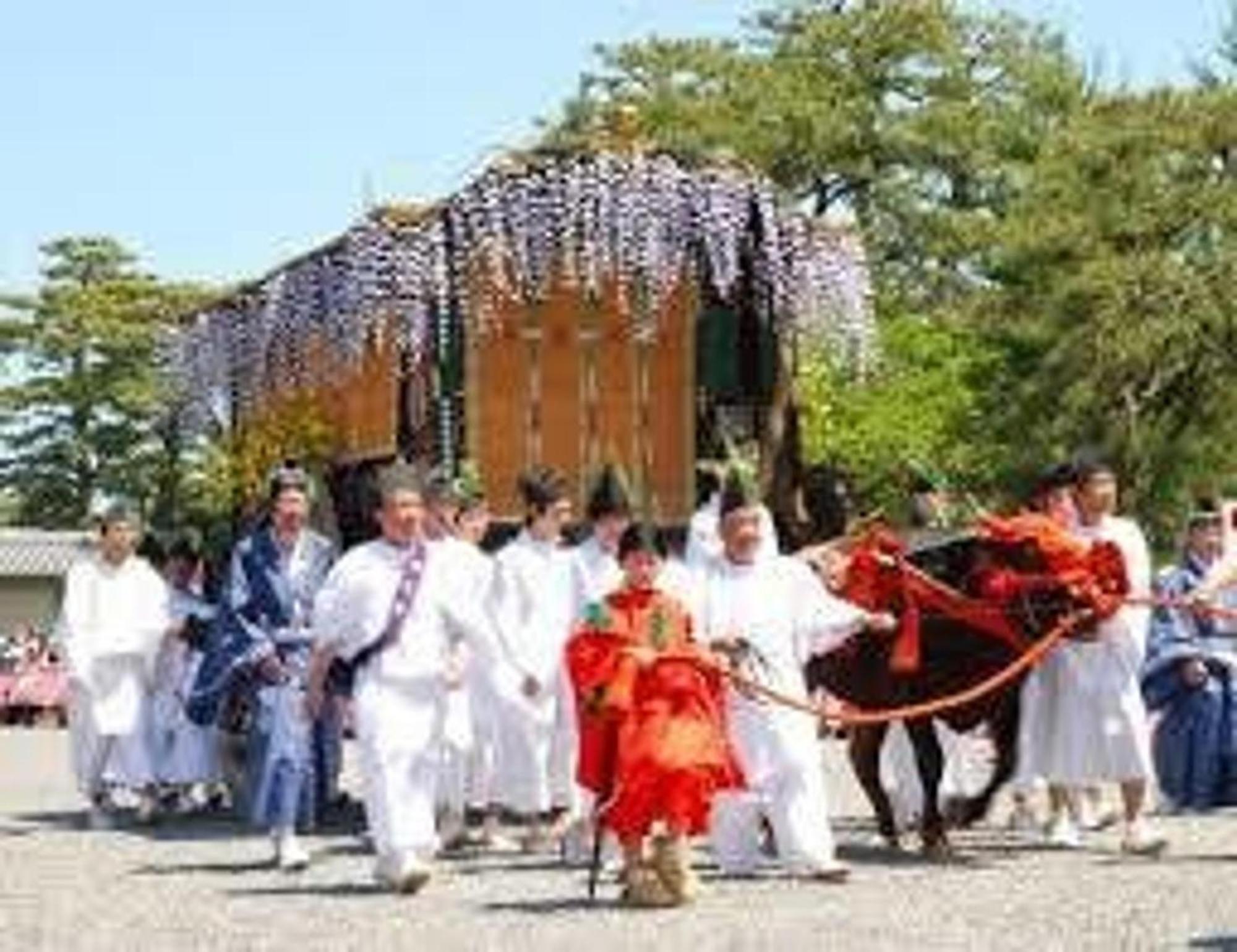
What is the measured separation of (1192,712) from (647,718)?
5.27 m

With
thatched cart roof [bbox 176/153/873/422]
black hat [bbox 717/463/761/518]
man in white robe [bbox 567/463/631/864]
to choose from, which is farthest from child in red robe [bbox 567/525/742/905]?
thatched cart roof [bbox 176/153/873/422]

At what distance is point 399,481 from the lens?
11.4 m

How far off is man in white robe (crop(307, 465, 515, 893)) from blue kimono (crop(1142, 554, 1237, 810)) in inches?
191

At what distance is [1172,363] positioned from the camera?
3772 cm

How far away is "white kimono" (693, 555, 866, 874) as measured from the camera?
11.4 meters

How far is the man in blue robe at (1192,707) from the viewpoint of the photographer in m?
15.0

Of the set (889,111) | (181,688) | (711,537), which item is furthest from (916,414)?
(711,537)

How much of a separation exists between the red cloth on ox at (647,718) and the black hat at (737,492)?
69cm

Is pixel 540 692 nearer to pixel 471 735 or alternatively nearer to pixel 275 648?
pixel 471 735

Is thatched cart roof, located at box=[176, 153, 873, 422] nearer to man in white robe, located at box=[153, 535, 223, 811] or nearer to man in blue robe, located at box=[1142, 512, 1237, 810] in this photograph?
man in white robe, located at box=[153, 535, 223, 811]

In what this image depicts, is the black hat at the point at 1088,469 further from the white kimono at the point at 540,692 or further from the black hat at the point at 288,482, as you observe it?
the black hat at the point at 288,482

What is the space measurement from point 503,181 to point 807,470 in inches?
112

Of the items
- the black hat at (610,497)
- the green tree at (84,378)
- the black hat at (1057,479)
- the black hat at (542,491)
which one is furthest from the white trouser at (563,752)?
the green tree at (84,378)

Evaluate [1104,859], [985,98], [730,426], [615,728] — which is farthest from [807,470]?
[985,98]
